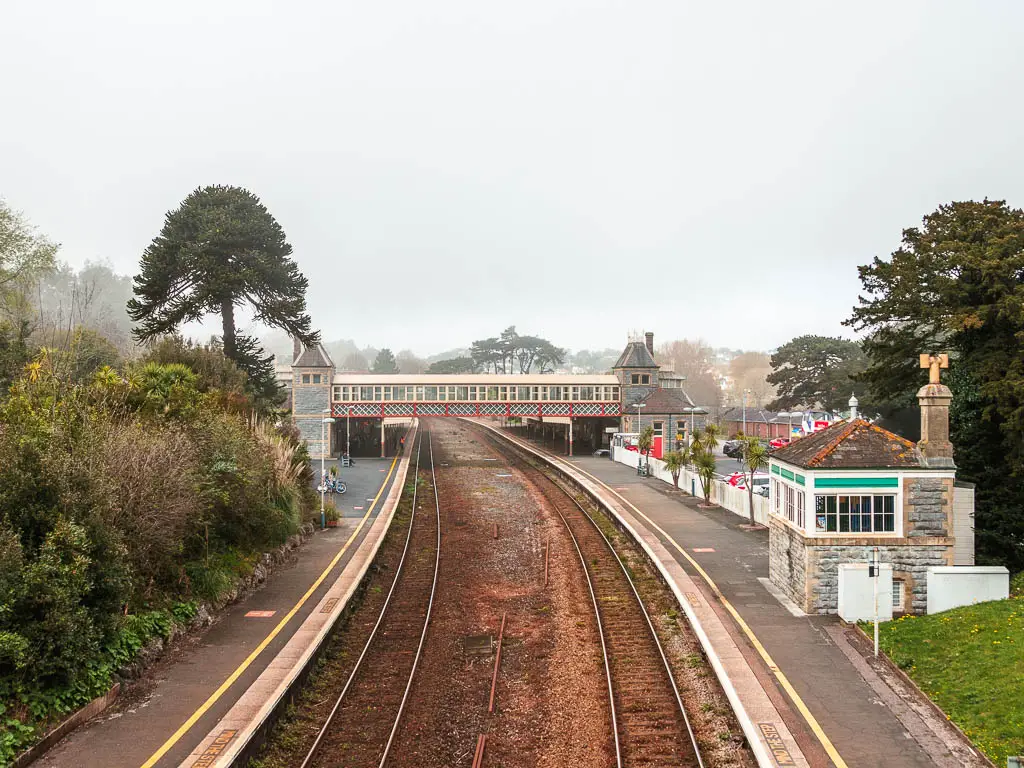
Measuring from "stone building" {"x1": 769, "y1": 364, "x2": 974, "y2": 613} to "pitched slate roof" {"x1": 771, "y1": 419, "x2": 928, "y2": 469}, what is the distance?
0.02 meters

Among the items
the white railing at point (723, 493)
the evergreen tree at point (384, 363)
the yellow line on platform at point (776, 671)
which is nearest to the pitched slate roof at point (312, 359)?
the white railing at point (723, 493)

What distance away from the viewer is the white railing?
3041cm

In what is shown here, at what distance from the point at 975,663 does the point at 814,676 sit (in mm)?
3079

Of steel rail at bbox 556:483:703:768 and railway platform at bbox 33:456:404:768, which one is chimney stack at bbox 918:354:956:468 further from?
railway platform at bbox 33:456:404:768

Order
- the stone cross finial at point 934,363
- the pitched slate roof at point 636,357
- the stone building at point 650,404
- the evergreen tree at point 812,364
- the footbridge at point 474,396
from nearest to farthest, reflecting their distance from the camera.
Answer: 1. the stone cross finial at point 934,363
2. the footbridge at point 474,396
3. the stone building at point 650,404
4. the pitched slate roof at point 636,357
5. the evergreen tree at point 812,364

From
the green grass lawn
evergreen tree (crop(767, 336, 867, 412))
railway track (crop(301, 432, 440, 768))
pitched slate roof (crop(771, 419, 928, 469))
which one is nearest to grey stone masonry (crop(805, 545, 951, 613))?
the green grass lawn

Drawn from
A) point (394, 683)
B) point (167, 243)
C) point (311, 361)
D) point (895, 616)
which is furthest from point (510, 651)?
point (311, 361)

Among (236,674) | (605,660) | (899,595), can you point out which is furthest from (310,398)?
(899,595)

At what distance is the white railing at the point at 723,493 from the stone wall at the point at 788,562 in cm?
937

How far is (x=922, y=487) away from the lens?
1794 cm

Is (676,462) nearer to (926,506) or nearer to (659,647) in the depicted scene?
(926,506)

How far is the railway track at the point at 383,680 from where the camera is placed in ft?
39.1

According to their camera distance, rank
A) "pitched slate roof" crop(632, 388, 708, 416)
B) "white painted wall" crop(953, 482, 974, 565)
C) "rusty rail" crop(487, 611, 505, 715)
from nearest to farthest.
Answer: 1. "rusty rail" crop(487, 611, 505, 715)
2. "white painted wall" crop(953, 482, 974, 565)
3. "pitched slate roof" crop(632, 388, 708, 416)

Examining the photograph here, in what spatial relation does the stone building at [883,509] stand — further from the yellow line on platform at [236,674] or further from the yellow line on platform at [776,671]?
the yellow line on platform at [236,674]
